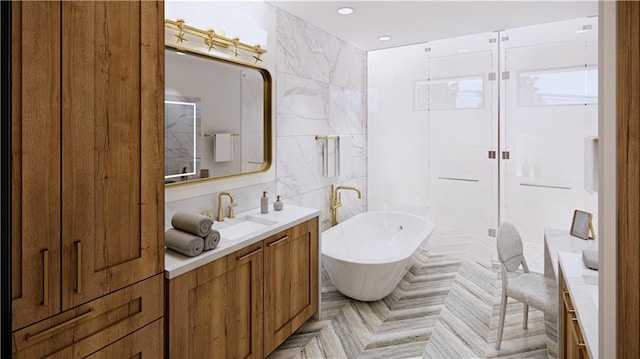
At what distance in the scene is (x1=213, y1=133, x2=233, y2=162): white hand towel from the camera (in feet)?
8.36

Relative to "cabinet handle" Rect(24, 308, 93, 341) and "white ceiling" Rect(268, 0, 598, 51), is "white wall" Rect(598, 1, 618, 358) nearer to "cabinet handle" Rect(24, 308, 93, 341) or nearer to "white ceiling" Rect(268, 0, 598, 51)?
"cabinet handle" Rect(24, 308, 93, 341)

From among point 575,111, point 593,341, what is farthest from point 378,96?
point 593,341

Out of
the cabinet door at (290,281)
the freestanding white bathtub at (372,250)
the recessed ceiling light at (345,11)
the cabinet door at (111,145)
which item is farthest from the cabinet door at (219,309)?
the recessed ceiling light at (345,11)

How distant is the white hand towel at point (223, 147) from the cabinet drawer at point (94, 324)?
116 centimetres

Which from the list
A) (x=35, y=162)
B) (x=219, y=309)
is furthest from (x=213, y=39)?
(x=219, y=309)

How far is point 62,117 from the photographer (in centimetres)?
118

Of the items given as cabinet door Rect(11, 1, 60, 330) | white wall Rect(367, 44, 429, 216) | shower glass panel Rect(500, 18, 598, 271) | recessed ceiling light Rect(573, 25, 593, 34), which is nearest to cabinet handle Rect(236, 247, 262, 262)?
cabinet door Rect(11, 1, 60, 330)

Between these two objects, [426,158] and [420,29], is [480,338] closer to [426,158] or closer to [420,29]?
[426,158]

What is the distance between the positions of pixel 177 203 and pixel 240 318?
0.80 m

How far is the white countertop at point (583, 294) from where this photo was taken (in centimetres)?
125

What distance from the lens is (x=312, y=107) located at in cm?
360

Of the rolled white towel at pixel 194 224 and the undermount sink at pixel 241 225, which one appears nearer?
the rolled white towel at pixel 194 224

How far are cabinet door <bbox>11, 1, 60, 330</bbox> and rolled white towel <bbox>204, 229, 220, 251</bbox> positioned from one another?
0.72 m

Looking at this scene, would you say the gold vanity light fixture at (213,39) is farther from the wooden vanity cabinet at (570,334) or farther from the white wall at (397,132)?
the wooden vanity cabinet at (570,334)
